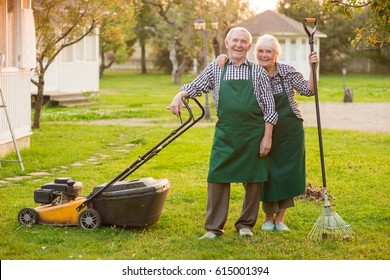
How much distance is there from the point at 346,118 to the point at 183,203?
521 inches

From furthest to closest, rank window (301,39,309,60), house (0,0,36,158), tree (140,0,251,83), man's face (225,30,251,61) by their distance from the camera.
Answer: window (301,39,309,60) → tree (140,0,251,83) → house (0,0,36,158) → man's face (225,30,251,61)

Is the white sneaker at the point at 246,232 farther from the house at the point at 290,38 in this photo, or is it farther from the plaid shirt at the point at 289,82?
the house at the point at 290,38

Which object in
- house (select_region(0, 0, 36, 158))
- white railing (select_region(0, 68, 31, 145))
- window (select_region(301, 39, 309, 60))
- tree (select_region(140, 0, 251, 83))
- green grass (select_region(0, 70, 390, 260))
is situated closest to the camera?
green grass (select_region(0, 70, 390, 260))

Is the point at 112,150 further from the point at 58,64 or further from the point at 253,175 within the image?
the point at 58,64

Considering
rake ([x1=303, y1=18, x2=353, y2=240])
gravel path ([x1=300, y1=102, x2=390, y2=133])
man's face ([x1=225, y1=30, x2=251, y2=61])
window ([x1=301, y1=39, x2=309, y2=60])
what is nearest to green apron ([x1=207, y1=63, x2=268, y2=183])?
man's face ([x1=225, y1=30, x2=251, y2=61])

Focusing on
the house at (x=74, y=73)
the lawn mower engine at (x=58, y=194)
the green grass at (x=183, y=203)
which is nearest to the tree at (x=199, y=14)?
the house at (x=74, y=73)

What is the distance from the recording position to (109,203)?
23.3 feet

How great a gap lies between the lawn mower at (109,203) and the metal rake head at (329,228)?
52.6 inches

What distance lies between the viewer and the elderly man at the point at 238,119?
6.77 metres

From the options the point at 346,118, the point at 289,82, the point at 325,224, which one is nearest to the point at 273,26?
the point at 346,118

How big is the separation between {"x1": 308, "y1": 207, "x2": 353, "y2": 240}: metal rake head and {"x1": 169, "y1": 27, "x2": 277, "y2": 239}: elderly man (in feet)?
1.92

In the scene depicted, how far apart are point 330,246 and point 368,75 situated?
4279cm

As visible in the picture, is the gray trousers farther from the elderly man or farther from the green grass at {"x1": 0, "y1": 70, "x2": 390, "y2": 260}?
the green grass at {"x1": 0, "y1": 70, "x2": 390, "y2": 260}

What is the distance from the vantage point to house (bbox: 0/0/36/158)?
40.1ft
